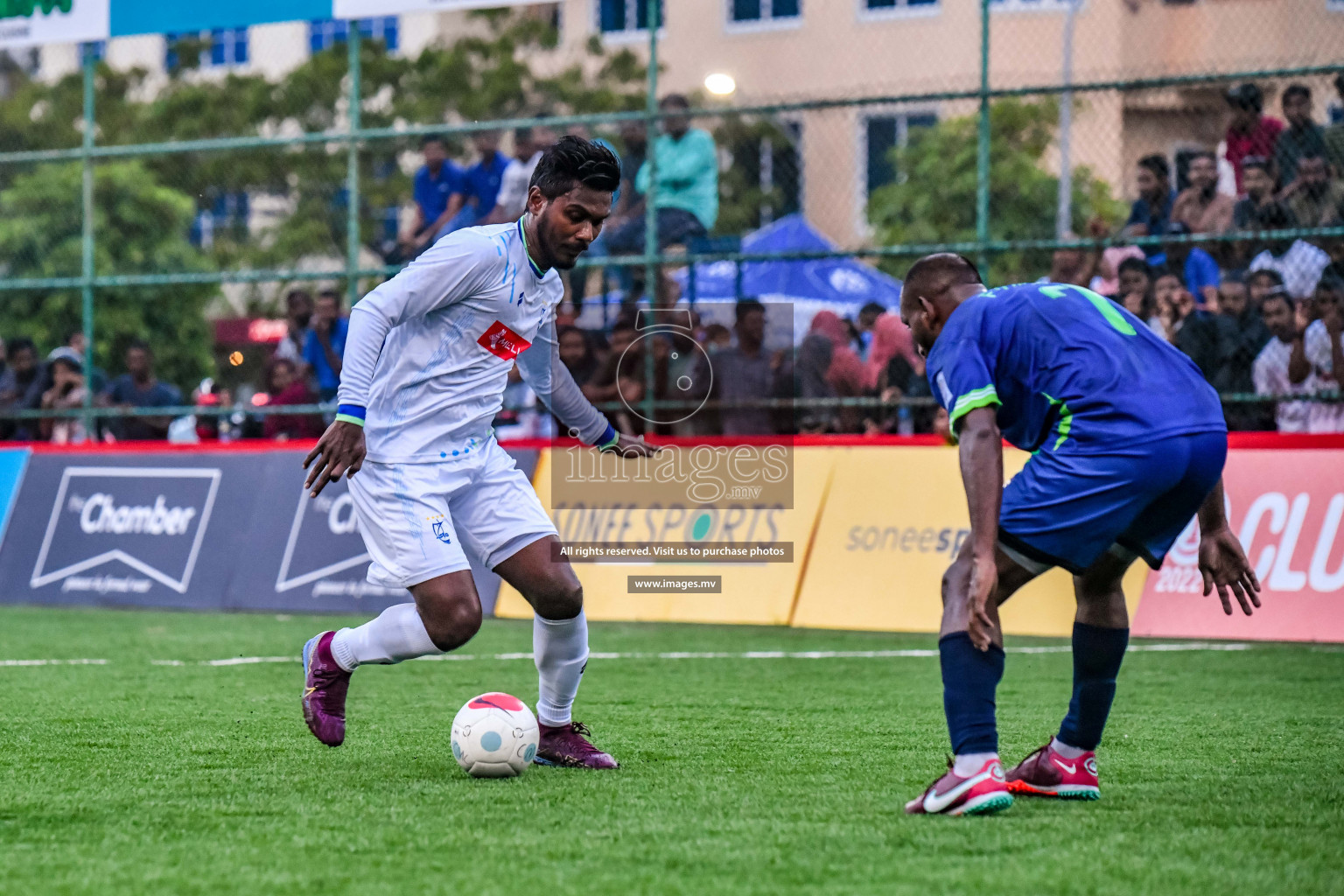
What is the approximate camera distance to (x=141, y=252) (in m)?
28.1

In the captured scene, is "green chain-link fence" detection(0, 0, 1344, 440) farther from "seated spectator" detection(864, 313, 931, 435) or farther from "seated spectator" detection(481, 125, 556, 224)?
"seated spectator" detection(481, 125, 556, 224)

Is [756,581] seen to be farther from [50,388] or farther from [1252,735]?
[50,388]

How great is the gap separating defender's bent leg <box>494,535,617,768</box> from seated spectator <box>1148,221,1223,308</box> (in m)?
6.11

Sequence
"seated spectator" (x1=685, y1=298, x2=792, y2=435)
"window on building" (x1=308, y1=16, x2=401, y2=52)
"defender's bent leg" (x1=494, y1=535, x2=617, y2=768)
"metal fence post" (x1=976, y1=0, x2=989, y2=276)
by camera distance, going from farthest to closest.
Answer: "window on building" (x1=308, y1=16, x2=401, y2=52), "seated spectator" (x1=685, y1=298, x2=792, y2=435), "metal fence post" (x1=976, y1=0, x2=989, y2=276), "defender's bent leg" (x1=494, y1=535, x2=617, y2=768)

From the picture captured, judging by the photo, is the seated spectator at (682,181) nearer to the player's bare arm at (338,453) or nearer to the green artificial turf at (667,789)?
the green artificial turf at (667,789)

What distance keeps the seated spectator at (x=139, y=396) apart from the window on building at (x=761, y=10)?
10.5 metres

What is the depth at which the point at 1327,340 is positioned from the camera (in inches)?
404

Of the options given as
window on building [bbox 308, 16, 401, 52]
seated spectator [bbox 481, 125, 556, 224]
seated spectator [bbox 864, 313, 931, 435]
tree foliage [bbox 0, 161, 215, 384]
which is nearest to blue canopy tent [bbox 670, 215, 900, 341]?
seated spectator [bbox 864, 313, 931, 435]

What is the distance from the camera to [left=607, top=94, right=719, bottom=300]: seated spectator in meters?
12.4

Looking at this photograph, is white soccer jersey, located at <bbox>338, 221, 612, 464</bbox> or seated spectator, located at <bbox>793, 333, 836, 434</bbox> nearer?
white soccer jersey, located at <bbox>338, 221, 612, 464</bbox>

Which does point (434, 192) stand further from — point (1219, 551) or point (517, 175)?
point (1219, 551)

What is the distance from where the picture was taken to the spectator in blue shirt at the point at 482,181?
13.1m

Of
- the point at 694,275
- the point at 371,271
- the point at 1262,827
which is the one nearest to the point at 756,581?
the point at 694,275

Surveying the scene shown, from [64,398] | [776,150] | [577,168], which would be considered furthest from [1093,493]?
[64,398]
